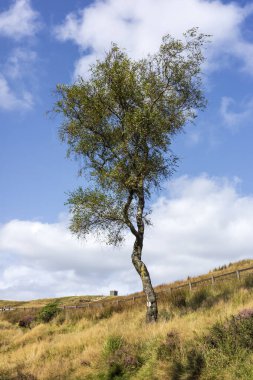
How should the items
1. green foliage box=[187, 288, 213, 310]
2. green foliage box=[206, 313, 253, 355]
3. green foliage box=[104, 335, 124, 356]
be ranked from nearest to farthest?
green foliage box=[206, 313, 253, 355] < green foliage box=[104, 335, 124, 356] < green foliage box=[187, 288, 213, 310]

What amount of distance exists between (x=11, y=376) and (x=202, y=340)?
23.5 feet

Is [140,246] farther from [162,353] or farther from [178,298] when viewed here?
[162,353]

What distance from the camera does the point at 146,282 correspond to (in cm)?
2234

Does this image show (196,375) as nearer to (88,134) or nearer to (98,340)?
(98,340)

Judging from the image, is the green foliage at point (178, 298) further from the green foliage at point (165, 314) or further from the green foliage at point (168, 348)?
the green foliage at point (168, 348)

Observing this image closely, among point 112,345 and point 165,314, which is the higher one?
point 165,314

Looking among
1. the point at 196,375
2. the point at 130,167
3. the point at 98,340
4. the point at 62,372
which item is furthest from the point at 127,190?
the point at 196,375

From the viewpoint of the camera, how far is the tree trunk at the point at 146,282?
71.3 feet

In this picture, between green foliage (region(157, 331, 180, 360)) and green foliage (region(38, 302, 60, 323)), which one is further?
green foliage (region(38, 302, 60, 323))

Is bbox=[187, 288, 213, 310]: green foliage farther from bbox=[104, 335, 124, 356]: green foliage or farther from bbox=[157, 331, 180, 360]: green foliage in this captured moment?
bbox=[157, 331, 180, 360]: green foliage

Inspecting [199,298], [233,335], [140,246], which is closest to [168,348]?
[233,335]

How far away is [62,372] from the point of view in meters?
14.9

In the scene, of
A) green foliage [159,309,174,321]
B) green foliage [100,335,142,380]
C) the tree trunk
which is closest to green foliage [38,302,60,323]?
green foliage [159,309,174,321]

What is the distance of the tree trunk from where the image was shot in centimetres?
2173
